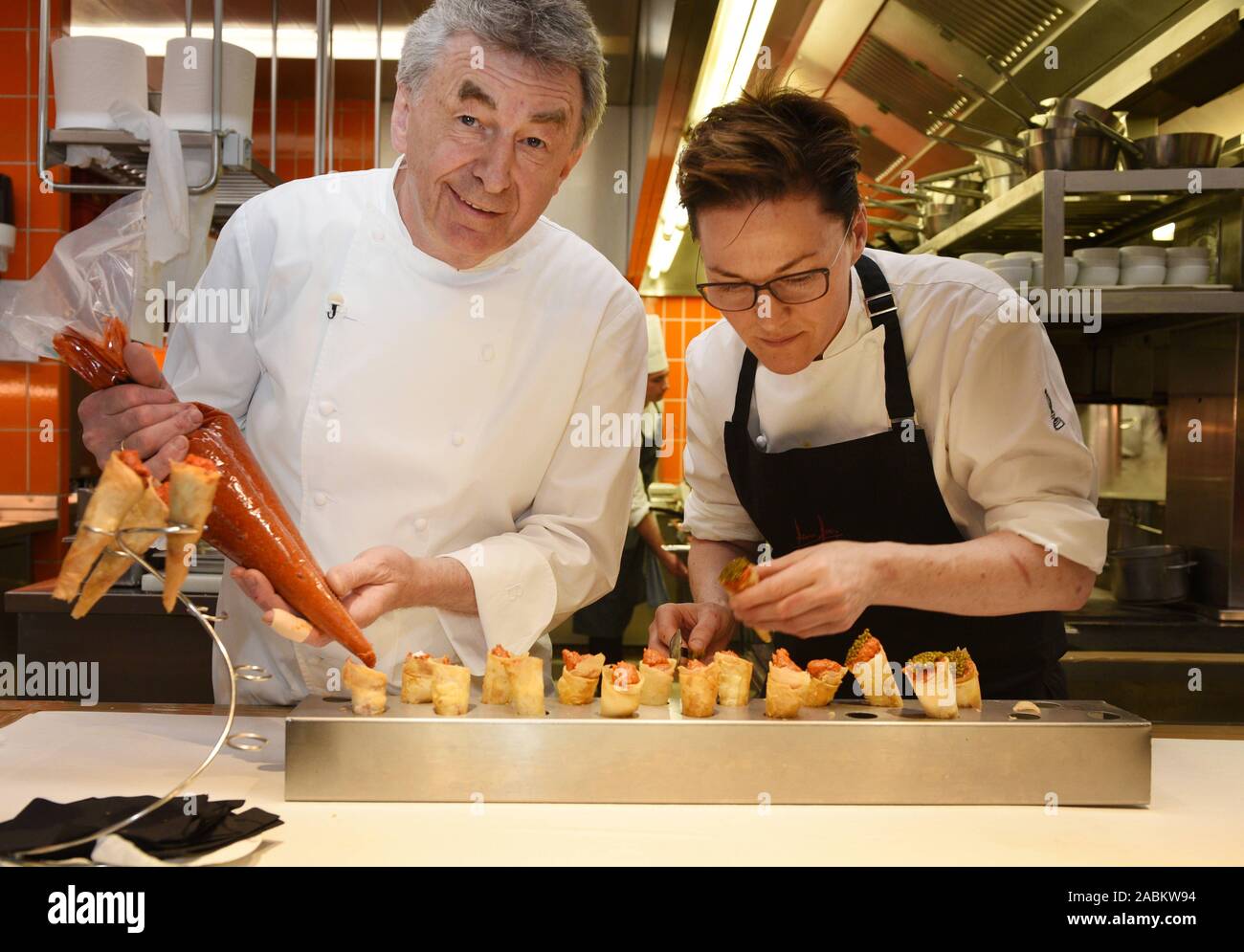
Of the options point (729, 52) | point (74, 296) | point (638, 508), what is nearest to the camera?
point (74, 296)

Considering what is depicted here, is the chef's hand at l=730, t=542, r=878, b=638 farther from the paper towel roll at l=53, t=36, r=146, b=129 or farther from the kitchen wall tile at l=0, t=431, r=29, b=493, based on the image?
the kitchen wall tile at l=0, t=431, r=29, b=493

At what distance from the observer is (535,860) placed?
1.05m

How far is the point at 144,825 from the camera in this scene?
1.07m

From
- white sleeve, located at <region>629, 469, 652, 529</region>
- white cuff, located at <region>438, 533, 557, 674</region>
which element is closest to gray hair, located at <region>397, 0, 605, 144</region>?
white cuff, located at <region>438, 533, 557, 674</region>

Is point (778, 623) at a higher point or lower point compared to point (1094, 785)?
higher

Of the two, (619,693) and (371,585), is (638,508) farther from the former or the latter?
(619,693)

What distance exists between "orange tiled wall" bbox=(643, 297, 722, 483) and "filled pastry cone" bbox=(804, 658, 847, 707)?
5.54 meters

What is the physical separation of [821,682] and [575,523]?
0.56 metres

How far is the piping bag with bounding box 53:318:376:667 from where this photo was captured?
124cm

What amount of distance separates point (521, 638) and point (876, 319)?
75 cm

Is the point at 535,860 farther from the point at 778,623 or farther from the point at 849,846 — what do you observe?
the point at 778,623

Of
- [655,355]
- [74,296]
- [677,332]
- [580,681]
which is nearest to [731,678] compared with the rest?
[580,681]

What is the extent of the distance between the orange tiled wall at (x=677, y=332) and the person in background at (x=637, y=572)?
174 centimetres
